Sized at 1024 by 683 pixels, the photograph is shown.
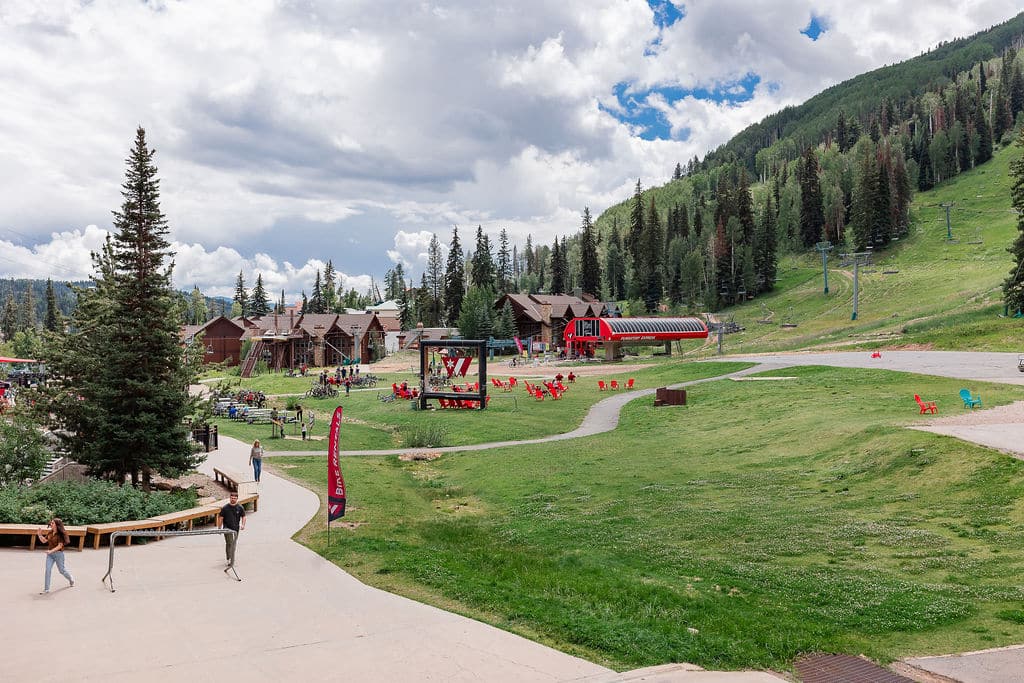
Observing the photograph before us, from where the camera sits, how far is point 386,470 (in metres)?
24.7

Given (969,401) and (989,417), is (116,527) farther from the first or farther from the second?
(969,401)

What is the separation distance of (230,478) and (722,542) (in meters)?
14.2

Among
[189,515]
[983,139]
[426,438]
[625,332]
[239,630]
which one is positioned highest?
[983,139]

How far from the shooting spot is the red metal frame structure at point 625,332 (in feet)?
244

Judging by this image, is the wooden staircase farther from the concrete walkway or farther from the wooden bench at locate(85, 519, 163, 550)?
the concrete walkway

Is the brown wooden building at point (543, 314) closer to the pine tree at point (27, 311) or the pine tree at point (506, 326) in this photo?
the pine tree at point (506, 326)

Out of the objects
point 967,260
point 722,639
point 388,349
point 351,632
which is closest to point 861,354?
point 722,639

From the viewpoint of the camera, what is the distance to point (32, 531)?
13297mm

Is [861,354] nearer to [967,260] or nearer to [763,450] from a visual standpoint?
[763,450]

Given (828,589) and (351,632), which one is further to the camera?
(828,589)

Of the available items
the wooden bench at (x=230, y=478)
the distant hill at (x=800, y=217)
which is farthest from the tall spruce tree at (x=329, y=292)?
the wooden bench at (x=230, y=478)

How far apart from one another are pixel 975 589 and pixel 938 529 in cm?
Answer: 311

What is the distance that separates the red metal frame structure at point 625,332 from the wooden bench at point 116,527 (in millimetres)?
62742

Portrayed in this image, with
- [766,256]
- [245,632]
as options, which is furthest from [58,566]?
[766,256]
